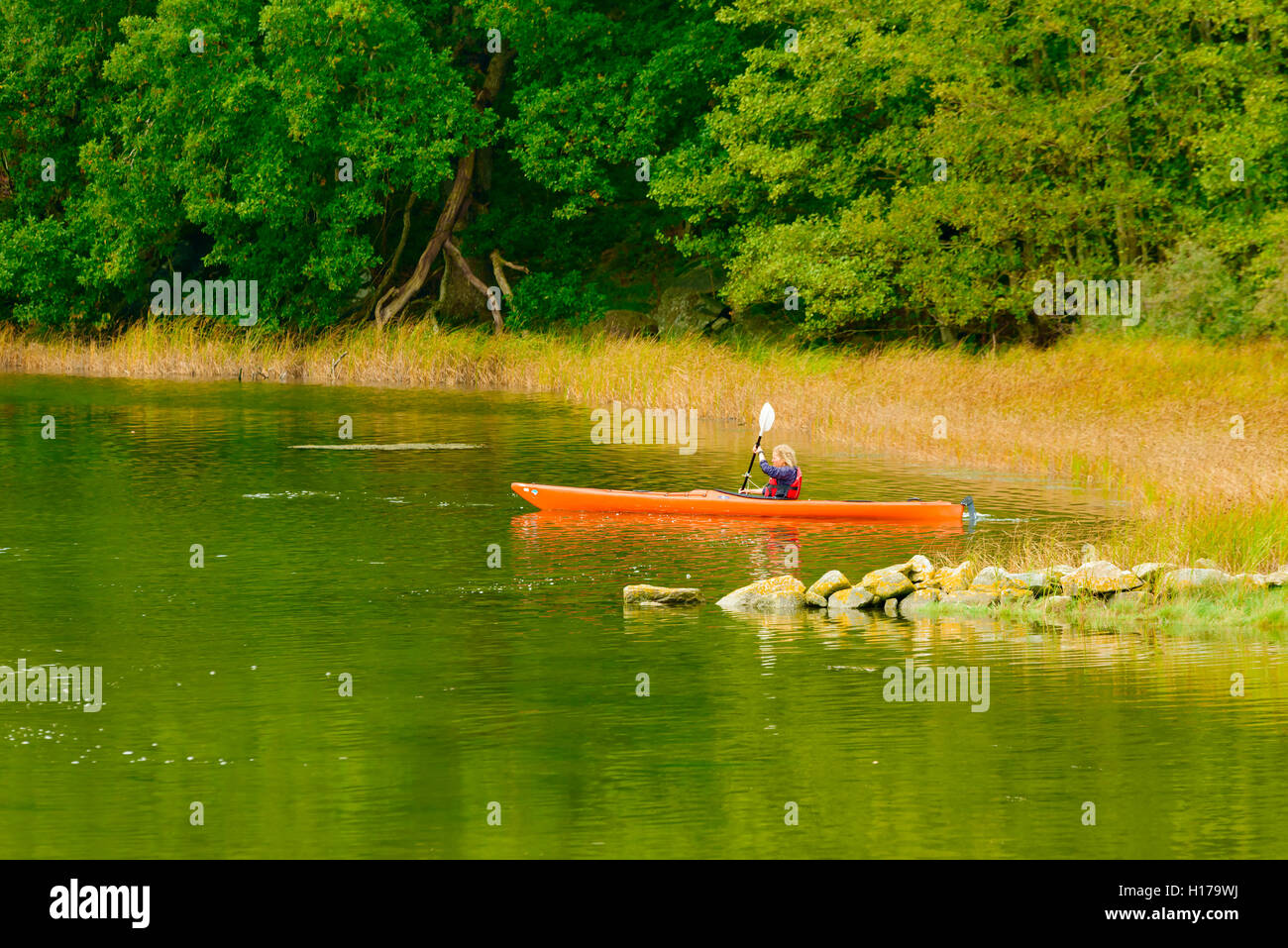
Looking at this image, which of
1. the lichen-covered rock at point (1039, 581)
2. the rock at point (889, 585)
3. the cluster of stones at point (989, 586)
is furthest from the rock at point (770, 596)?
the lichen-covered rock at point (1039, 581)

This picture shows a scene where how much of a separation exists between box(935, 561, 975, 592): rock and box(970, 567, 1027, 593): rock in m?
0.08

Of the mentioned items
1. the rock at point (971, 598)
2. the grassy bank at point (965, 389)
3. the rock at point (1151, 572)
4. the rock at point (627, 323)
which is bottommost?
the rock at point (971, 598)

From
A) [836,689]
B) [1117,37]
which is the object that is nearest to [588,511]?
[836,689]

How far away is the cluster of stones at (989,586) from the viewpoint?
48.1 ft

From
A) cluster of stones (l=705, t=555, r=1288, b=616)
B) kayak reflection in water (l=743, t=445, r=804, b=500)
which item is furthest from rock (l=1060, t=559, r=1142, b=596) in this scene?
kayak reflection in water (l=743, t=445, r=804, b=500)

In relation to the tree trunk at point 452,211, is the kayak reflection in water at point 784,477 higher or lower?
lower

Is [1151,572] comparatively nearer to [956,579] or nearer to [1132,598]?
[1132,598]

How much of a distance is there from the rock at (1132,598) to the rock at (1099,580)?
0.06 m

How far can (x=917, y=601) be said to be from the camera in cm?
1503

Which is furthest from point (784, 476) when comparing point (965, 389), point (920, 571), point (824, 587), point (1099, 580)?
point (965, 389)

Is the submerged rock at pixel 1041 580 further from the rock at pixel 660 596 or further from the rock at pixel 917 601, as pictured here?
the rock at pixel 660 596

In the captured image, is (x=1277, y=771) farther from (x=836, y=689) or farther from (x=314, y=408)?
(x=314, y=408)

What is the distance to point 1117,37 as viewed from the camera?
33188 millimetres

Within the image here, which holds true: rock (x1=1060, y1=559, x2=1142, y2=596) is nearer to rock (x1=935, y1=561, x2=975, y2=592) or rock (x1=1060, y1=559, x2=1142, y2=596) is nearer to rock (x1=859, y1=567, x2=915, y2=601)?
rock (x1=935, y1=561, x2=975, y2=592)
